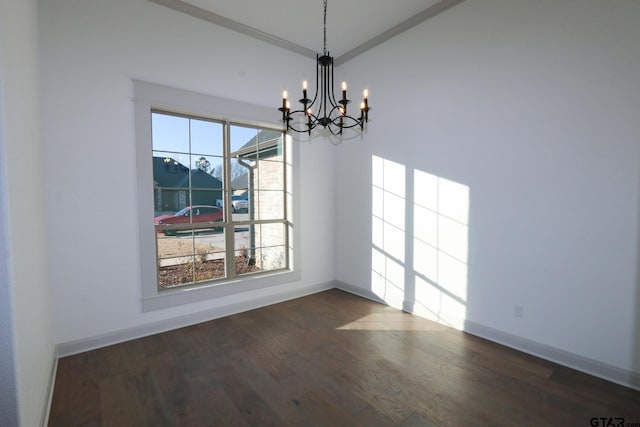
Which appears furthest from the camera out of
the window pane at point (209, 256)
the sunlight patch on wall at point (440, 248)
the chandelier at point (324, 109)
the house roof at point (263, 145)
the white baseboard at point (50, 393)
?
the house roof at point (263, 145)

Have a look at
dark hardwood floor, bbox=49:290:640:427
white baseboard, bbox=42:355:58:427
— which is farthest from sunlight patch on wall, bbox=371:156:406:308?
white baseboard, bbox=42:355:58:427

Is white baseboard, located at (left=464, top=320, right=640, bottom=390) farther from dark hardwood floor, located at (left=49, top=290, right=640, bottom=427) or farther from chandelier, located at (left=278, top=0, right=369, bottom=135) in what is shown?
chandelier, located at (left=278, top=0, right=369, bottom=135)

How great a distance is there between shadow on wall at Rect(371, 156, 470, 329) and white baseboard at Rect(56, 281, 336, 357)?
119cm

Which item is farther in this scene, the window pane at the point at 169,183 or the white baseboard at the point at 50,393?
the window pane at the point at 169,183

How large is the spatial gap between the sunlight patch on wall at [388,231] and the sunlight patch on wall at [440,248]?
211mm

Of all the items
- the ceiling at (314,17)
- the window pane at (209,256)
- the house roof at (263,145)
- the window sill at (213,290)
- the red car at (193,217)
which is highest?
the ceiling at (314,17)

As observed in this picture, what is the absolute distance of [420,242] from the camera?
3506 millimetres

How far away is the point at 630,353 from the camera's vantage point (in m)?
2.22

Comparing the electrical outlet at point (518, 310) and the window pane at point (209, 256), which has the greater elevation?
the window pane at point (209, 256)

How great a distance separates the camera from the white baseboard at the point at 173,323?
2.72m

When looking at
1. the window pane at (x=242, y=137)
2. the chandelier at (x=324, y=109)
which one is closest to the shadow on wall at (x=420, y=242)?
the chandelier at (x=324, y=109)

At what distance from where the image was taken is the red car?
3.28 meters

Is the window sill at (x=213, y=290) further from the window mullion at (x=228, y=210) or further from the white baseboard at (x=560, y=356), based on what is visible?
the white baseboard at (x=560, y=356)

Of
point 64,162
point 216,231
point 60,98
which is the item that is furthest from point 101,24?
point 216,231
